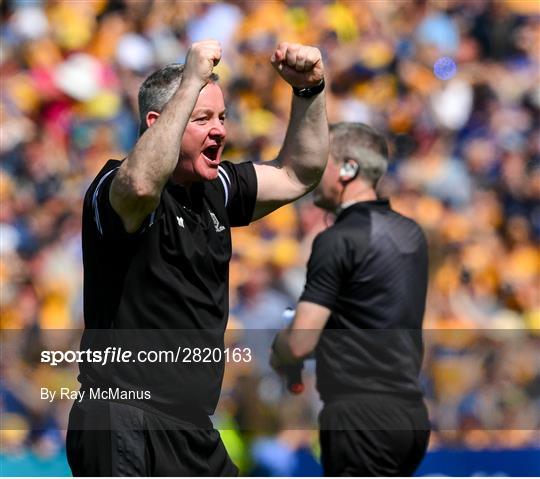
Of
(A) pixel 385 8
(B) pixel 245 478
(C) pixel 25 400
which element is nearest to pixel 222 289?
(B) pixel 245 478

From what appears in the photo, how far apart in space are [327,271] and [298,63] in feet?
4.05

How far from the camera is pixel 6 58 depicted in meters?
8.16

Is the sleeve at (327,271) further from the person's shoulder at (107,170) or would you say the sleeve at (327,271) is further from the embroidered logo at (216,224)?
the person's shoulder at (107,170)

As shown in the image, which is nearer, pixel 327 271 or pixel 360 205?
pixel 327 271

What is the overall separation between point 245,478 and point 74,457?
2.46 metres

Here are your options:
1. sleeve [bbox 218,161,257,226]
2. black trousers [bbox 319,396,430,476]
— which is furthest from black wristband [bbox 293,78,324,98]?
black trousers [bbox 319,396,430,476]

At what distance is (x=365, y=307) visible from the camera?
4773 mm

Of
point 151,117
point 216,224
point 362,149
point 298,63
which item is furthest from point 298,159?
point 362,149

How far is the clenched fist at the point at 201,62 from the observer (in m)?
3.30

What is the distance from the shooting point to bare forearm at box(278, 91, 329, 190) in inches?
154

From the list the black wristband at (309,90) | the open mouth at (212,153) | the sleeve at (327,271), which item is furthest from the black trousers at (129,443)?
the sleeve at (327,271)

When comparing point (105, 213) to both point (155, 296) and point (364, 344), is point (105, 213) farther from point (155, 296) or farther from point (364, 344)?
point (364, 344)

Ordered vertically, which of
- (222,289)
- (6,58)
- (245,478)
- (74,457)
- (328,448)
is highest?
(6,58)

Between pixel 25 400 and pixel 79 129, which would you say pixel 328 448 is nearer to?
pixel 25 400
